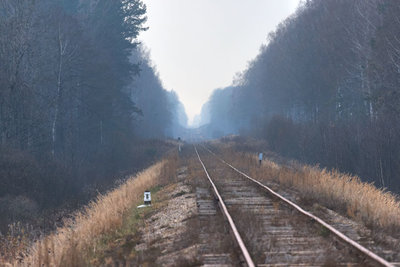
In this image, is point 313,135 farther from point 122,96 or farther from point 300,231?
point 300,231

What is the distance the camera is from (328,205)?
373 inches

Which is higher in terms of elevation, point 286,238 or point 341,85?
point 341,85

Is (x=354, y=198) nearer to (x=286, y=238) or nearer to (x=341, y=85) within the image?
(x=286, y=238)

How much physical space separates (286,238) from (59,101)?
22.0m

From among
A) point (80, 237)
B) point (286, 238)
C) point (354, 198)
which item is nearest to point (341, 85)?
point (354, 198)

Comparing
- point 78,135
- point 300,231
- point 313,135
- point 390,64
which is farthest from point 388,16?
point 78,135

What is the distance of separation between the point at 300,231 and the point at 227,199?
383 centimetres

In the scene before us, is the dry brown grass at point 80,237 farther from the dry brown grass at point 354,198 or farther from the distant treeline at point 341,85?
the distant treeline at point 341,85

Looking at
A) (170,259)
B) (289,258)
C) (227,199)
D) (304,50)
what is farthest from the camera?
(304,50)

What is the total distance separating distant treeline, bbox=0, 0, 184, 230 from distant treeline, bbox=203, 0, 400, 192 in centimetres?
1374

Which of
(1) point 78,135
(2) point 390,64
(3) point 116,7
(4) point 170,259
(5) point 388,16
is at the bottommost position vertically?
(4) point 170,259

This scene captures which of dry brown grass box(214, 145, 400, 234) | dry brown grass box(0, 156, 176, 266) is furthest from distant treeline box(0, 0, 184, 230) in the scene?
dry brown grass box(214, 145, 400, 234)

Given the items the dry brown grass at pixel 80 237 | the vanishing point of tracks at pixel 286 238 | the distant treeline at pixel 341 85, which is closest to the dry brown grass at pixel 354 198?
the vanishing point of tracks at pixel 286 238

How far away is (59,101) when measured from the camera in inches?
996
